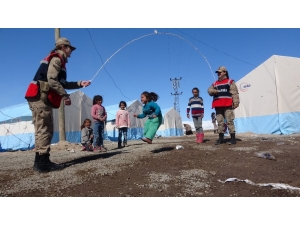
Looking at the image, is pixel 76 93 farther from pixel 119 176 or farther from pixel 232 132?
pixel 119 176

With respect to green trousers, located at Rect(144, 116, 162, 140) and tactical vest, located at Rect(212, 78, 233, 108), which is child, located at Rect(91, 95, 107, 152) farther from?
tactical vest, located at Rect(212, 78, 233, 108)

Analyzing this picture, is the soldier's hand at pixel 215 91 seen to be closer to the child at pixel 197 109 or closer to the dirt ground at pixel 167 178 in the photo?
the child at pixel 197 109

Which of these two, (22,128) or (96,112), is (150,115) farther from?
(22,128)

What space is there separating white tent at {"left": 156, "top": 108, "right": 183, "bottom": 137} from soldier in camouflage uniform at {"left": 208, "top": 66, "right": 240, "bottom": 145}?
22.7 metres

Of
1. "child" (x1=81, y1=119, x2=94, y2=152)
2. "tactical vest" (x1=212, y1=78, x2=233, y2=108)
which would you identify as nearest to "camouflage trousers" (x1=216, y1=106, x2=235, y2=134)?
"tactical vest" (x1=212, y1=78, x2=233, y2=108)

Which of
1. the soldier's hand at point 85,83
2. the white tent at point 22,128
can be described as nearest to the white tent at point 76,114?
the white tent at point 22,128

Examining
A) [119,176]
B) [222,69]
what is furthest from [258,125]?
[119,176]

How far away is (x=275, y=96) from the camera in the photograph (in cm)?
1398

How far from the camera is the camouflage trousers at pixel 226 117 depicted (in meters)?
5.95

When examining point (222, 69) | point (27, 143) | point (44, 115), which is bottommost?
point (27, 143)

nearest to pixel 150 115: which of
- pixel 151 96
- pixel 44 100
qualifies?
pixel 151 96

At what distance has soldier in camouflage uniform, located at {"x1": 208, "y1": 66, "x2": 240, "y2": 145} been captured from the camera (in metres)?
5.96
